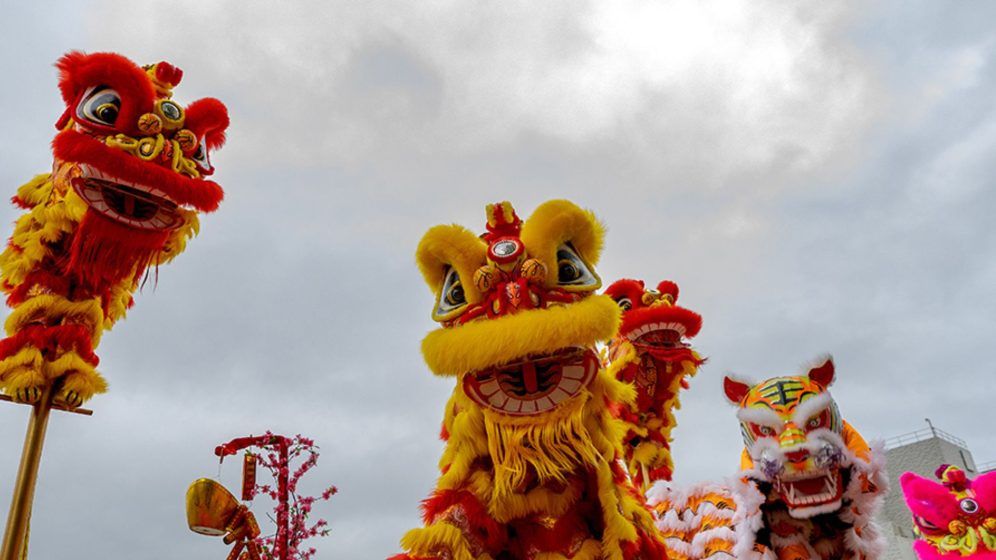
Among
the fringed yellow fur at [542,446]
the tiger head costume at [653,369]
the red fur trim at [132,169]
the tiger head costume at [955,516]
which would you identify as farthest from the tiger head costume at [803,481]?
the tiger head costume at [955,516]

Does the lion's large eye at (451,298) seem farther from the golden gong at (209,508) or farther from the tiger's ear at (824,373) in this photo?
the golden gong at (209,508)

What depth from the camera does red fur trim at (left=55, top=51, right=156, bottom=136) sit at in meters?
4.57

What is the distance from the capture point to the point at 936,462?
14070 mm

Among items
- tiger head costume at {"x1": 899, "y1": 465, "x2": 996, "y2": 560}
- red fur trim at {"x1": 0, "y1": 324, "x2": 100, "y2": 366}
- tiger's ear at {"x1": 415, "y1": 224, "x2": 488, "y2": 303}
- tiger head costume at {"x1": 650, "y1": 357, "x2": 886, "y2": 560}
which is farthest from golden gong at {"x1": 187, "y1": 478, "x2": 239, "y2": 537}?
tiger head costume at {"x1": 899, "y1": 465, "x2": 996, "y2": 560}

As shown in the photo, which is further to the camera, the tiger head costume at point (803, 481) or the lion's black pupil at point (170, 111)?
the lion's black pupil at point (170, 111)

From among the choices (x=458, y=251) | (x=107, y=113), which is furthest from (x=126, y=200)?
(x=458, y=251)

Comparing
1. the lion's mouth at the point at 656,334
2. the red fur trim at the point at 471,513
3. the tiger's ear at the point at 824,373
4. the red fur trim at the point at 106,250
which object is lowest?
the red fur trim at the point at 471,513

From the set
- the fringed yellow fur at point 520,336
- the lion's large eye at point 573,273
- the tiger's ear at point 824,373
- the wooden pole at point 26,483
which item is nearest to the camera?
the fringed yellow fur at point 520,336

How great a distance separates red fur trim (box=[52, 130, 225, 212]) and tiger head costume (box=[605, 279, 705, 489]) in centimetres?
352

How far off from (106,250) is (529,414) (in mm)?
2917

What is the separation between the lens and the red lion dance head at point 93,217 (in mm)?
4289

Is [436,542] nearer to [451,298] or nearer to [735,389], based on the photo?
[451,298]

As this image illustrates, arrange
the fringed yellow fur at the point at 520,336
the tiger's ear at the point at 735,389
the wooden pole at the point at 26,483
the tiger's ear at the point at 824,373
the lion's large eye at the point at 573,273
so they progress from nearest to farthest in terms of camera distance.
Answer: the fringed yellow fur at the point at 520,336, the lion's large eye at the point at 573,273, the wooden pole at the point at 26,483, the tiger's ear at the point at 824,373, the tiger's ear at the point at 735,389

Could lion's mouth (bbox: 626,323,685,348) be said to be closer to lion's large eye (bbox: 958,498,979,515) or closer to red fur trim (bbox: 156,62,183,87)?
lion's large eye (bbox: 958,498,979,515)
